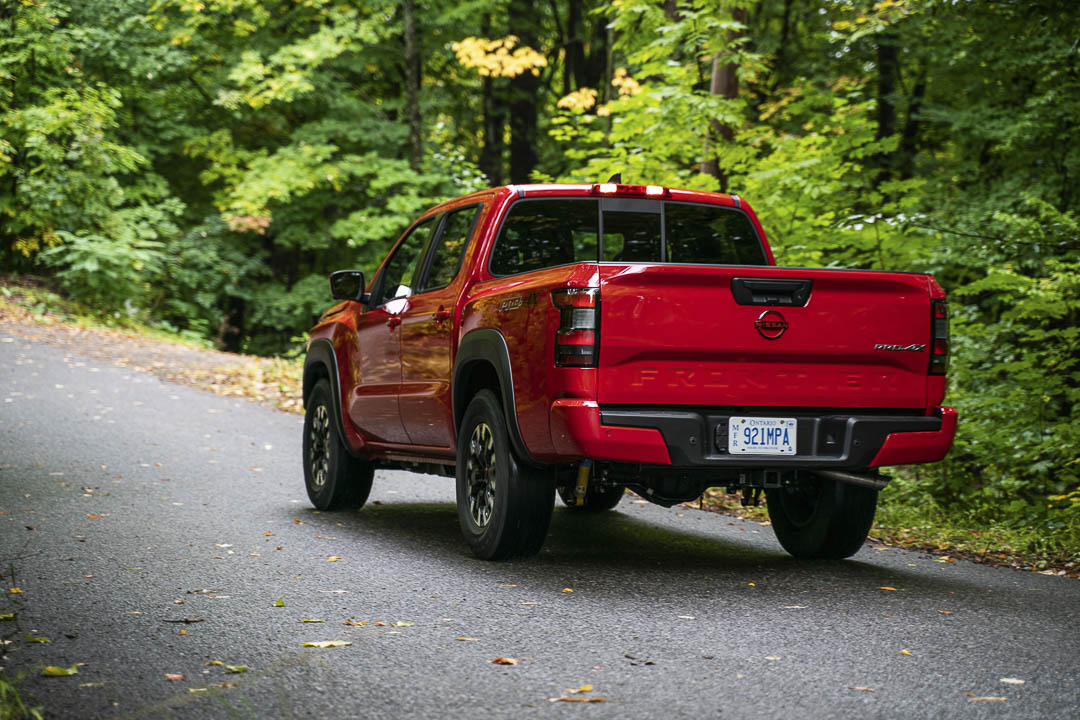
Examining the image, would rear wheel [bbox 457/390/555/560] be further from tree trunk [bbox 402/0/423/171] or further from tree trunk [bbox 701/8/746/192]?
tree trunk [bbox 402/0/423/171]

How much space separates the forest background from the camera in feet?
38.5

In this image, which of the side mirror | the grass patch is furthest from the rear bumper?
the side mirror

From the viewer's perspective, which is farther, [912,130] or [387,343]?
[912,130]

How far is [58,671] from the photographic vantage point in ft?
13.1

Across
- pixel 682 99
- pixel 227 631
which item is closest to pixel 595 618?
pixel 227 631

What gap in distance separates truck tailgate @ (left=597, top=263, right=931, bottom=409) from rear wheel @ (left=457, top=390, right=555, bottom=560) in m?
0.84

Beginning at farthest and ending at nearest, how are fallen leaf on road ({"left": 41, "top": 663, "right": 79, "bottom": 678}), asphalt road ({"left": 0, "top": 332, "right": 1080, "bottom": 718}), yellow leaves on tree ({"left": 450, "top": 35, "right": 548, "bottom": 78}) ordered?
yellow leaves on tree ({"left": 450, "top": 35, "right": 548, "bottom": 78}), fallen leaf on road ({"left": 41, "top": 663, "right": 79, "bottom": 678}), asphalt road ({"left": 0, "top": 332, "right": 1080, "bottom": 718})

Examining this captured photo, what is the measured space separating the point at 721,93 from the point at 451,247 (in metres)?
6.57

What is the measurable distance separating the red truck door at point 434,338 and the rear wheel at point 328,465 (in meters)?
1.13

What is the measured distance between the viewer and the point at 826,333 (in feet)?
18.6

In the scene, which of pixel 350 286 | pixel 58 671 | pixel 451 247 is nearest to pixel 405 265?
pixel 350 286

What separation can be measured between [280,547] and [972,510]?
5.58 meters

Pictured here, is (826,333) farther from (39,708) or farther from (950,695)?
(39,708)

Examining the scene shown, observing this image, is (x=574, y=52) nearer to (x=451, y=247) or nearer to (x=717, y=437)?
(x=451, y=247)
